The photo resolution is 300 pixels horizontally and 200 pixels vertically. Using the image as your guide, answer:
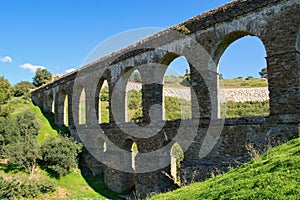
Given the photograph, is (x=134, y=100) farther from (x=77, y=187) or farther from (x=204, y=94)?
(x=204, y=94)

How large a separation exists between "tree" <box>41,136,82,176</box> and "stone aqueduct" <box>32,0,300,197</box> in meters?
1.43

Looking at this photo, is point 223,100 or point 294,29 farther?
point 223,100

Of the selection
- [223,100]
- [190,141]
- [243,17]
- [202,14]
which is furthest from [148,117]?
[223,100]

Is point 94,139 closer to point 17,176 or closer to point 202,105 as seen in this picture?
point 17,176

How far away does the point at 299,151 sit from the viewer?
5316 mm

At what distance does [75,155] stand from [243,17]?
1100cm

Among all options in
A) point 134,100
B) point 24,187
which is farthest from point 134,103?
point 24,187

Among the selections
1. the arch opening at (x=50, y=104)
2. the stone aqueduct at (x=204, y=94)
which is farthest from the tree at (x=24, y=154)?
the arch opening at (x=50, y=104)

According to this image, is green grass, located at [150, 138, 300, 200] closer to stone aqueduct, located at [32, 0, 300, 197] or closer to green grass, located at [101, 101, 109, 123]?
stone aqueduct, located at [32, 0, 300, 197]

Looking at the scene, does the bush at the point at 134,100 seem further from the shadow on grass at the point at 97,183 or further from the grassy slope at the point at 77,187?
the grassy slope at the point at 77,187

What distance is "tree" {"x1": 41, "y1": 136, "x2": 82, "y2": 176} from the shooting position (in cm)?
1531

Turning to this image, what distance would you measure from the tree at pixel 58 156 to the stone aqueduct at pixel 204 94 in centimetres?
143

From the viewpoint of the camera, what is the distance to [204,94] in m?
11.0

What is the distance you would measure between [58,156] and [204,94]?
8.27 m
